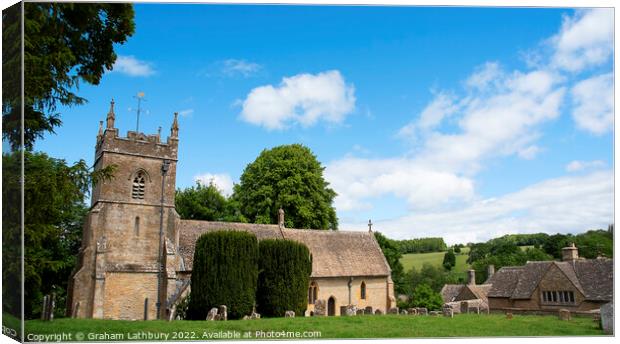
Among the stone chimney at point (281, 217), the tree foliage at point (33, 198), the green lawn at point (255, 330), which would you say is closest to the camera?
the tree foliage at point (33, 198)

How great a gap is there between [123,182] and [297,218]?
11.5 m

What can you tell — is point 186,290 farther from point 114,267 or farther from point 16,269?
point 16,269

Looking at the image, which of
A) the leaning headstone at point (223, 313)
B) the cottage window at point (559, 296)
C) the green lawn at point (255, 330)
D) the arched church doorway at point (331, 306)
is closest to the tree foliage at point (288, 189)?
the arched church doorway at point (331, 306)

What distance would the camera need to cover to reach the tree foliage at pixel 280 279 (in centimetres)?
2047

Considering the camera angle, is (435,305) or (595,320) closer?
(595,320)

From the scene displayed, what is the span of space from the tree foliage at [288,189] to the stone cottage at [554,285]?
10.6 metres

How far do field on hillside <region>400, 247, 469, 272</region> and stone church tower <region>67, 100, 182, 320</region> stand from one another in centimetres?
1144

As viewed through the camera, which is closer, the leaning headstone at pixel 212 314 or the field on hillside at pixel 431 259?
the leaning headstone at pixel 212 314

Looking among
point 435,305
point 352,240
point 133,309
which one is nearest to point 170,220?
point 133,309

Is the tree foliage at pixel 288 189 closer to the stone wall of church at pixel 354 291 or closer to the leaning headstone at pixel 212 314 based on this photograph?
the stone wall of church at pixel 354 291

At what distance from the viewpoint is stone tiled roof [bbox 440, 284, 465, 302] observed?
114 ft

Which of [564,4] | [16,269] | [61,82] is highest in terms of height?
[564,4]

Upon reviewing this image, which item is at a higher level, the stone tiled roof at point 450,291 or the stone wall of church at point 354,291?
the stone wall of church at point 354,291

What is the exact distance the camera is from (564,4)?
11203mm
